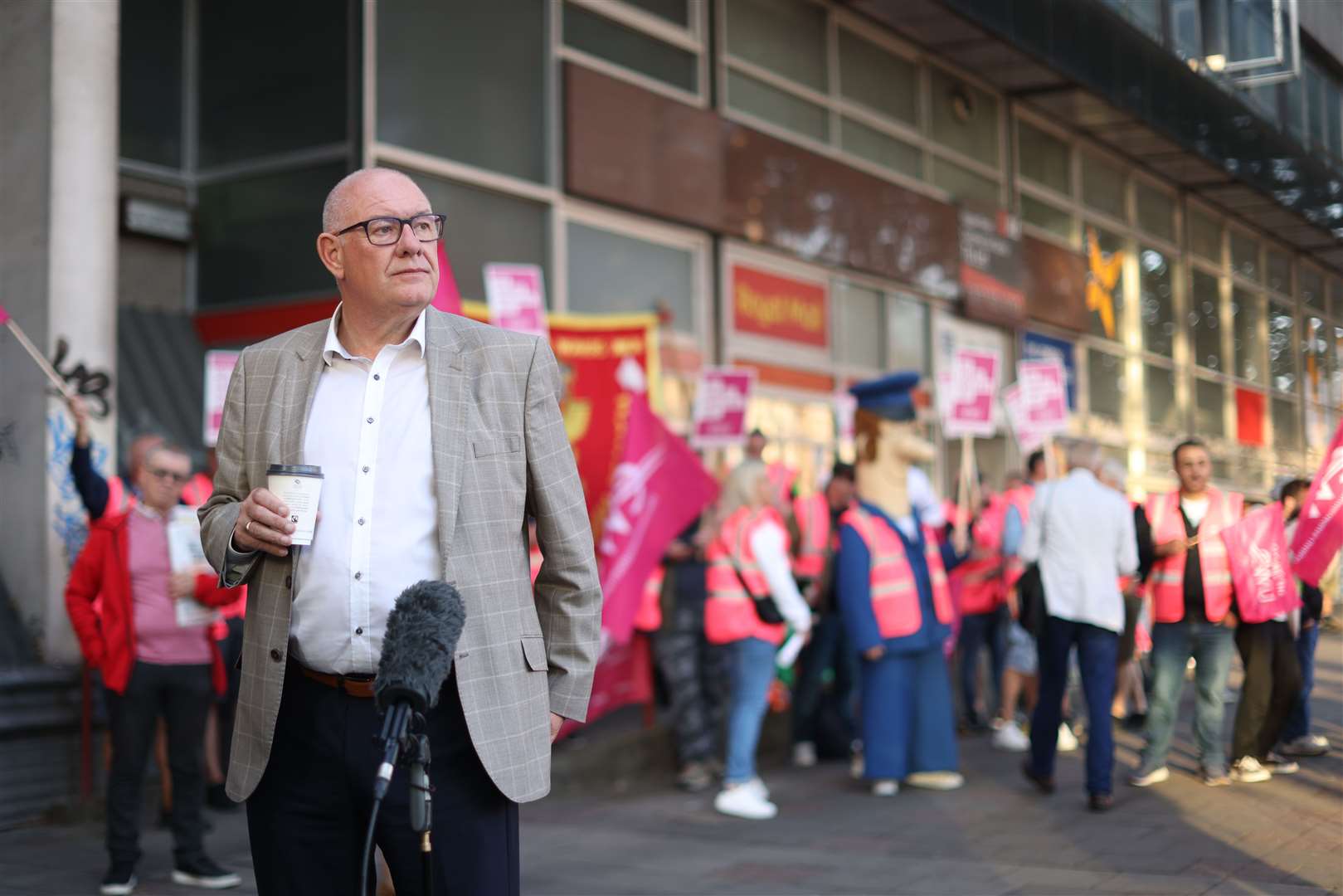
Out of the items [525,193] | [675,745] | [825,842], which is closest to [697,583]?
[675,745]

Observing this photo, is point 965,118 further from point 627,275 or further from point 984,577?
point 984,577

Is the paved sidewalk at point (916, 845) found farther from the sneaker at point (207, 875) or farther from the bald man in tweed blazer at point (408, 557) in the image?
the bald man in tweed blazer at point (408, 557)

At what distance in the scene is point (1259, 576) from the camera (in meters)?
8.95

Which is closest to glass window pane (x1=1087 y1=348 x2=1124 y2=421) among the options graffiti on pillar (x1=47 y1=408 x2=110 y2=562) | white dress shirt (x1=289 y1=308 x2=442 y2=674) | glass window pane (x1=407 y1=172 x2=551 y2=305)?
glass window pane (x1=407 y1=172 x2=551 y2=305)

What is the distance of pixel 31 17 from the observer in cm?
923

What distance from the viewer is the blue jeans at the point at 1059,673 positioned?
8828 millimetres

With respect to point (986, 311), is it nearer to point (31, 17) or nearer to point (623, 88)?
point (623, 88)

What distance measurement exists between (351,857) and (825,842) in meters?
5.12

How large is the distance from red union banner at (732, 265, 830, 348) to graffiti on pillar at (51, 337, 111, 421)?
305 inches

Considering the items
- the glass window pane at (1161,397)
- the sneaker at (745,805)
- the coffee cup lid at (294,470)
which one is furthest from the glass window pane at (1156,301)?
the coffee cup lid at (294,470)

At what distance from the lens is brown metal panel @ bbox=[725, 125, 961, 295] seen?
15.8m

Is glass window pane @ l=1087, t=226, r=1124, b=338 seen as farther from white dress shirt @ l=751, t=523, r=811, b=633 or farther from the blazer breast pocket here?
the blazer breast pocket

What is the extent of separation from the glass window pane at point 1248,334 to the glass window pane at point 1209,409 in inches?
51.5

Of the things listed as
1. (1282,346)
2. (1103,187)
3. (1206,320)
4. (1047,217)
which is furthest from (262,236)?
(1282,346)
